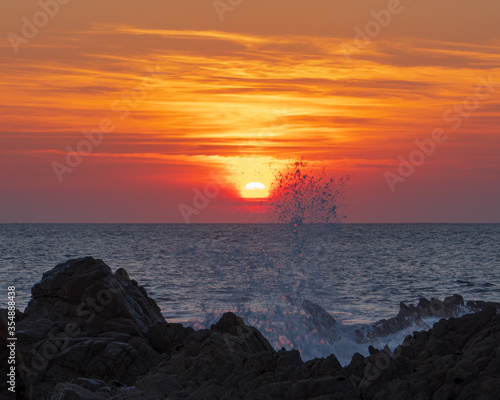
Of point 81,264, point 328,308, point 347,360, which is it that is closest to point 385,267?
point 328,308

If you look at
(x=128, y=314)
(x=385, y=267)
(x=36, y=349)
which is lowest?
(x=36, y=349)

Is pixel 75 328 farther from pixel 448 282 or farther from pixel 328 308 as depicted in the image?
pixel 448 282

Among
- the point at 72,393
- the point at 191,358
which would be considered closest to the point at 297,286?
the point at 191,358

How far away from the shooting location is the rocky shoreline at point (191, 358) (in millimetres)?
11625

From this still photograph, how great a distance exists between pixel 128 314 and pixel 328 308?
17223 millimetres

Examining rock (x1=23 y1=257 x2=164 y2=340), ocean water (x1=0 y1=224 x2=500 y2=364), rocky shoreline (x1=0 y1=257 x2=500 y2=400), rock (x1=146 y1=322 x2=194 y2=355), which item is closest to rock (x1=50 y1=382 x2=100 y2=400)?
rocky shoreline (x1=0 y1=257 x2=500 y2=400)

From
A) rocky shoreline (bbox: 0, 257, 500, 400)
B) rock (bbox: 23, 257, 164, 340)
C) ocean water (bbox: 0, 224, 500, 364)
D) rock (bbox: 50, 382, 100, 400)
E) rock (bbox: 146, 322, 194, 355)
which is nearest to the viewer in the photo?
rocky shoreline (bbox: 0, 257, 500, 400)

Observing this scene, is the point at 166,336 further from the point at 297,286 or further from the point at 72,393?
the point at 297,286

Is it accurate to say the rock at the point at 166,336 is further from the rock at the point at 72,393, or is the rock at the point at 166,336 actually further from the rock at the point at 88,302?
the rock at the point at 72,393

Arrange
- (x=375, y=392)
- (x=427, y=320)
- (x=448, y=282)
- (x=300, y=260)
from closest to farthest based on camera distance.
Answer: (x=375, y=392), (x=427, y=320), (x=448, y=282), (x=300, y=260)

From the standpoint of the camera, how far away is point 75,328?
1770 cm

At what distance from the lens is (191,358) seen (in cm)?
1395

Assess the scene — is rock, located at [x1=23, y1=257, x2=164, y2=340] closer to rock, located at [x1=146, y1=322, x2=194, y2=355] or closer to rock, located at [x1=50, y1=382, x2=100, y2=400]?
rock, located at [x1=146, y1=322, x2=194, y2=355]

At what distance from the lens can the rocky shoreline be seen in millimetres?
11625
